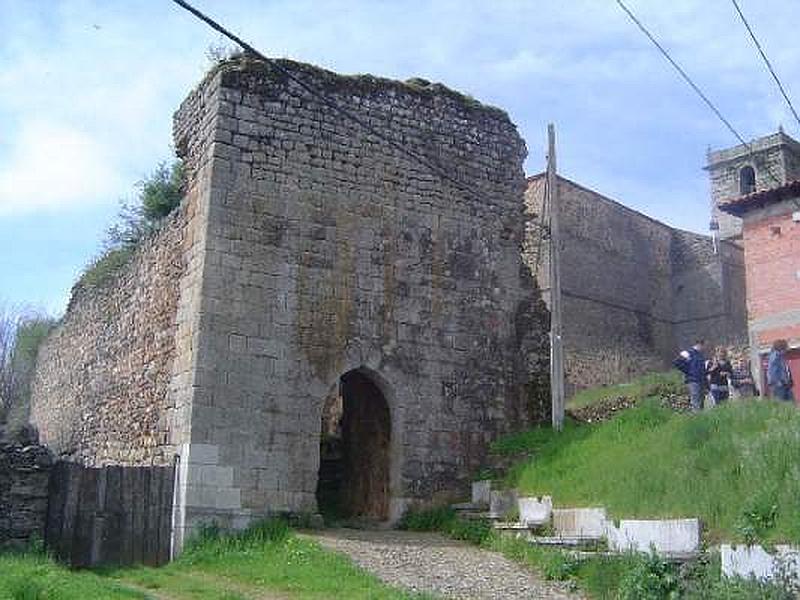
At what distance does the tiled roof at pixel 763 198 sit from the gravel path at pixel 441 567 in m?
11.0

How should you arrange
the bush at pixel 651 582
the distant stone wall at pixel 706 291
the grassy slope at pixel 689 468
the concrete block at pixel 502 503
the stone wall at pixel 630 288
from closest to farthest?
the bush at pixel 651 582
the grassy slope at pixel 689 468
the concrete block at pixel 502 503
the stone wall at pixel 630 288
the distant stone wall at pixel 706 291

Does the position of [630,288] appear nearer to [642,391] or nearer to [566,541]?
[642,391]

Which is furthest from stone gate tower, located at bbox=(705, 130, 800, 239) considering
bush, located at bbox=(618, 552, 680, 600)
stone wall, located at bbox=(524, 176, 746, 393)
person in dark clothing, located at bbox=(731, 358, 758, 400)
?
bush, located at bbox=(618, 552, 680, 600)

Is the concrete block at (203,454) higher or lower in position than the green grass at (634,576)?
higher

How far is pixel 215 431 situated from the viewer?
37.7ft

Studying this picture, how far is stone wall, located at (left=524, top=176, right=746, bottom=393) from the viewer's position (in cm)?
3105

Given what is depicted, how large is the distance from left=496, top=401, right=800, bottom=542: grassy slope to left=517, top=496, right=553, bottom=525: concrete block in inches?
5.3

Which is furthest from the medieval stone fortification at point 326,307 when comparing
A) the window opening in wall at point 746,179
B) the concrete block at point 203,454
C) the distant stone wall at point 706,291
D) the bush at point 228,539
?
the window opening in wall at point 746,179

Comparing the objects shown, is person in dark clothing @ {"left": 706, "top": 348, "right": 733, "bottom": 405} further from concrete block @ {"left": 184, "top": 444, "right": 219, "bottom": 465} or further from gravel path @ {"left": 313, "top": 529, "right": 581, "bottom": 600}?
concrete block @ {"left": 184, "top": 444, "right": 219, "bottom": 465}

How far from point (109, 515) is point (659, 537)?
6119 mm

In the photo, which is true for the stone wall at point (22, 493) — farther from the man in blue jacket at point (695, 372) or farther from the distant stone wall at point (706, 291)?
the distant stone wall at point (706, 291)

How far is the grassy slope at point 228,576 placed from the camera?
8067 mm

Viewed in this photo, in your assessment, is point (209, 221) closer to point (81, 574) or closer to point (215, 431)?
point (215, 431)

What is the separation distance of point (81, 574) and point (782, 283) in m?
14.3
